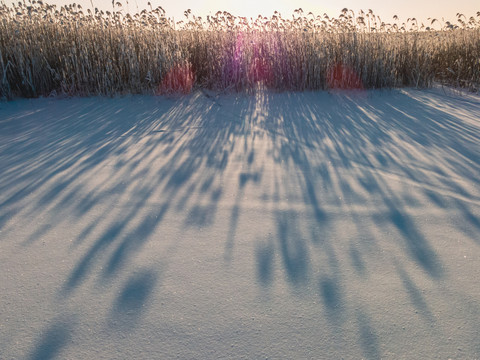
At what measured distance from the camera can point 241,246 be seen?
132 centimetres

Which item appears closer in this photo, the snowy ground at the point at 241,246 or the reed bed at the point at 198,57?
the snowy ground at the point at 241,246

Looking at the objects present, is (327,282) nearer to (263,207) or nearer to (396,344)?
(396,344)

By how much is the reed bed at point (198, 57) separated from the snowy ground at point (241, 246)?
161 cm

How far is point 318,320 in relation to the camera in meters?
0.97

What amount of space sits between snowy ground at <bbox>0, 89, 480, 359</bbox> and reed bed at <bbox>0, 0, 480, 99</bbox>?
1.61 meters

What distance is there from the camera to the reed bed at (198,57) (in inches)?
158

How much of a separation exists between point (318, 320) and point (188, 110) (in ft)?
9.36

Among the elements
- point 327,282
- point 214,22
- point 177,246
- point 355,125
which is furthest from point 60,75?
point 327,282

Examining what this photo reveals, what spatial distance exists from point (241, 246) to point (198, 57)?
3.65 metres

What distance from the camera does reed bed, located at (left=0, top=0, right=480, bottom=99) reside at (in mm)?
4012

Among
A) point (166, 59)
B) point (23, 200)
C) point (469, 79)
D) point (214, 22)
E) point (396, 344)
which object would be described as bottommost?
point (396, 344)

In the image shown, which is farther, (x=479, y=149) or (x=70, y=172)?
(x=479, y=149)

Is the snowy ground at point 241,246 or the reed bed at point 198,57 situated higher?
the reed bed at point 198,57

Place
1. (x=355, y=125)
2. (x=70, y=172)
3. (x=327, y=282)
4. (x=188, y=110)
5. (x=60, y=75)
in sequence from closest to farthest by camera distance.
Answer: (x=327, y=282) → (x=70, y=172) → (x=355, y=125) → (x=188, y=110) → (x=60, y=75)
